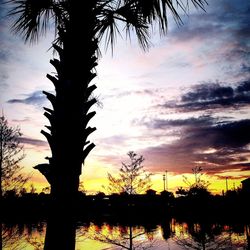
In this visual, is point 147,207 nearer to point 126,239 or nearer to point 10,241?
point 126,239

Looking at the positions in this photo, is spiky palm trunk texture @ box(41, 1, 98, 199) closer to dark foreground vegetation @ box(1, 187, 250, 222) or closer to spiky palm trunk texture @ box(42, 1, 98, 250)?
spiky palm trunk texture @ box(42, 1, 98, 250)

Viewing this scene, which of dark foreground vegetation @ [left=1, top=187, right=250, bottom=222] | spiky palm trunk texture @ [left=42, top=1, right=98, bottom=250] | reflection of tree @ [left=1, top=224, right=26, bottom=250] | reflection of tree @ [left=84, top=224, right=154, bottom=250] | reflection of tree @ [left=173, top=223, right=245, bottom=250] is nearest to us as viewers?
spiky palm trunk texture @ [left=42, top=1, right=98, bottom=250]

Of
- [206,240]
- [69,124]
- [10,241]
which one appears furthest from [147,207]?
[69,124]

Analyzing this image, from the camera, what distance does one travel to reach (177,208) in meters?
65.1

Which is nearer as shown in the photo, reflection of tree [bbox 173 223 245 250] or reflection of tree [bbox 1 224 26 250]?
reflection of tree [bbox 173 223 245 250]

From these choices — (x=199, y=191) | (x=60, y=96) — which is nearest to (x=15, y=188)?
(x=199, y=191)

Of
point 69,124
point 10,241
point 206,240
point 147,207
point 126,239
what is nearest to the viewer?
point 69,124

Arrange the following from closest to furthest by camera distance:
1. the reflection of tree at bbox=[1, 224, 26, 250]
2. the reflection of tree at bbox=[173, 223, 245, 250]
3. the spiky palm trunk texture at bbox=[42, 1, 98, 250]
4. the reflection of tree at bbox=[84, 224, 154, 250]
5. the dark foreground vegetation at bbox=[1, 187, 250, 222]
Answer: the spiky palm trunk texture at bbox=[42, 1, 98, 250] → the reflection of tree at bbox=[173, 223, 245, 250] → the reflection of tree at bbox=[1, 224, 26, 250] → the reflection of tree at bbox=[84, 224, 154, 250] → the dark foreground vegetation at bbox=[1, 187, 250, 222]

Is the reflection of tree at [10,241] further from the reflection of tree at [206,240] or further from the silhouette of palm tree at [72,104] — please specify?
the silhouette of palm tree at [72,104]

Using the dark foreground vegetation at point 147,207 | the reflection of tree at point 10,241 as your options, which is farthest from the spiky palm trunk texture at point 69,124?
the reflection of tree at point 10,241

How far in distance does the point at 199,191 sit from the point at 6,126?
14220mm

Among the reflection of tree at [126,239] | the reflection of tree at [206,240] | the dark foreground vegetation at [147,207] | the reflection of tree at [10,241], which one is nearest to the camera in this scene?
the reflection of tree at [206,240]

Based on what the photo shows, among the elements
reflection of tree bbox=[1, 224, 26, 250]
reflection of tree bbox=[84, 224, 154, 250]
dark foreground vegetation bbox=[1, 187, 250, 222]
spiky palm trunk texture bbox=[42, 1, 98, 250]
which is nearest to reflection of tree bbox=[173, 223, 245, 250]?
dark foreground vegetation bbox=[1, 187, 250, 222]

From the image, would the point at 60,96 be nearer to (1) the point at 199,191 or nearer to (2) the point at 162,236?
(1) the point at 199,191
